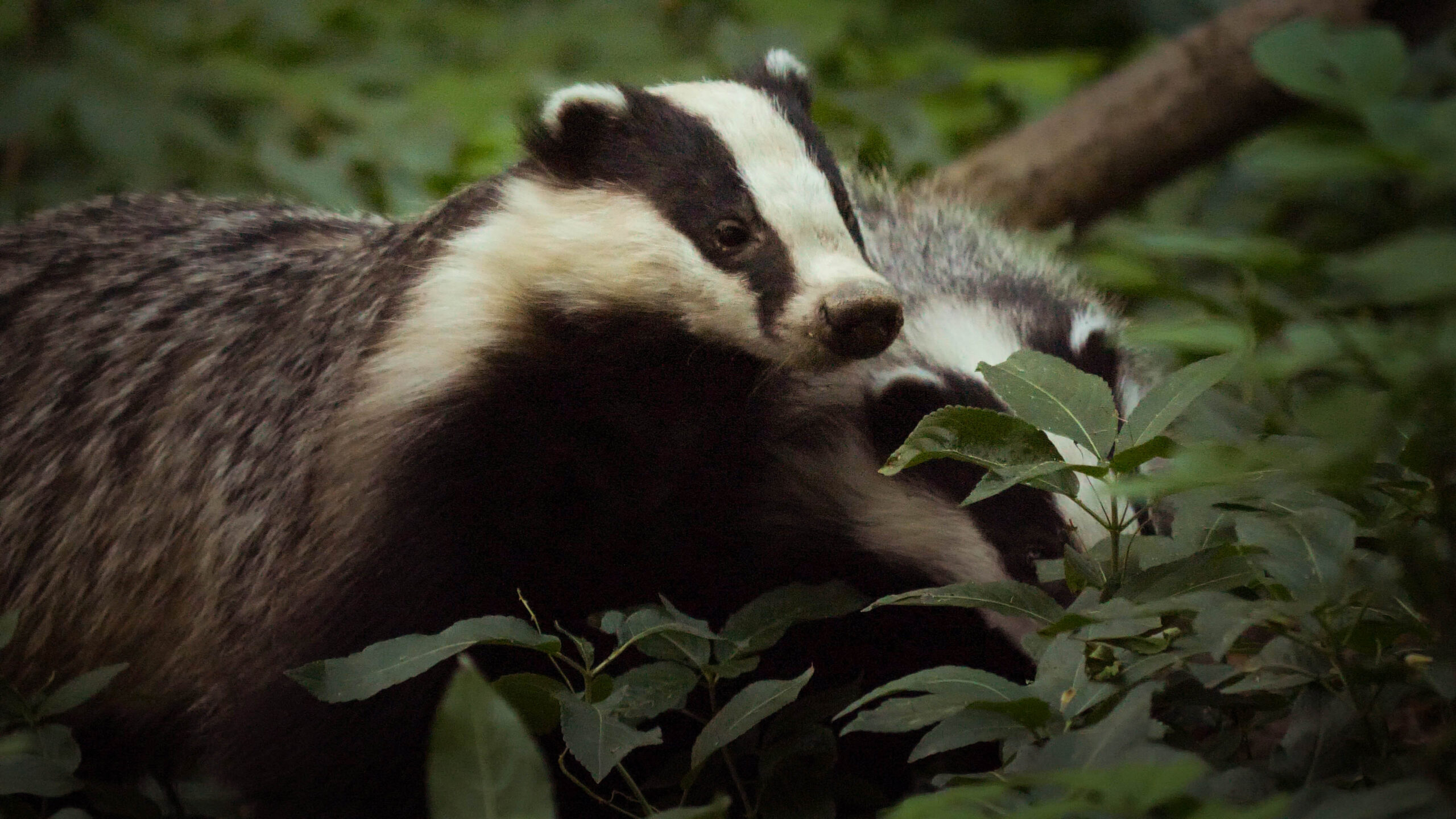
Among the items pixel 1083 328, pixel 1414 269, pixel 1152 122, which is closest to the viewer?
pixel 1414 269

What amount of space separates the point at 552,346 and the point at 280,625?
1.89ft

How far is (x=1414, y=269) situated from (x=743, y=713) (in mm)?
855

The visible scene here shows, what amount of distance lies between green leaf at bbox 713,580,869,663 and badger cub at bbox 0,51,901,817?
0.33 meters

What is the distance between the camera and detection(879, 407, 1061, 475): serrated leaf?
63.6 inches

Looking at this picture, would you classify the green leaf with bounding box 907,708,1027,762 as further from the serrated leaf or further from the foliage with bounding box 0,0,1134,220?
the foliage with bounding box 0,0,1134,220

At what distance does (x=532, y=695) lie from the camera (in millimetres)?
1684

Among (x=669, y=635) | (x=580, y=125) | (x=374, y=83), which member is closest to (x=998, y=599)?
(x=669, y=635)

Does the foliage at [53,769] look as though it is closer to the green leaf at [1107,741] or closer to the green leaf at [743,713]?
the green leaf at [743,713]

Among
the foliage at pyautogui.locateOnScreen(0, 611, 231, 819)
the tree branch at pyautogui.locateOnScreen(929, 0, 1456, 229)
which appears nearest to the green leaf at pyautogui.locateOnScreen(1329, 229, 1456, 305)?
the foliage at pyautogui.locateOnScreen(0, 611, 231, 819)

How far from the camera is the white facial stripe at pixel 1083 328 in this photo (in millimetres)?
2207

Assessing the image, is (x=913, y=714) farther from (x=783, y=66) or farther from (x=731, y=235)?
(x=783, y=66)

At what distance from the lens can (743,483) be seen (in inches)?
87.0

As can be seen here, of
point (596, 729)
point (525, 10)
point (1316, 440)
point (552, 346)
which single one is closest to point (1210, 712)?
point (1316, 440)

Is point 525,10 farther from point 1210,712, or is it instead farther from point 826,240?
point 1210,712
